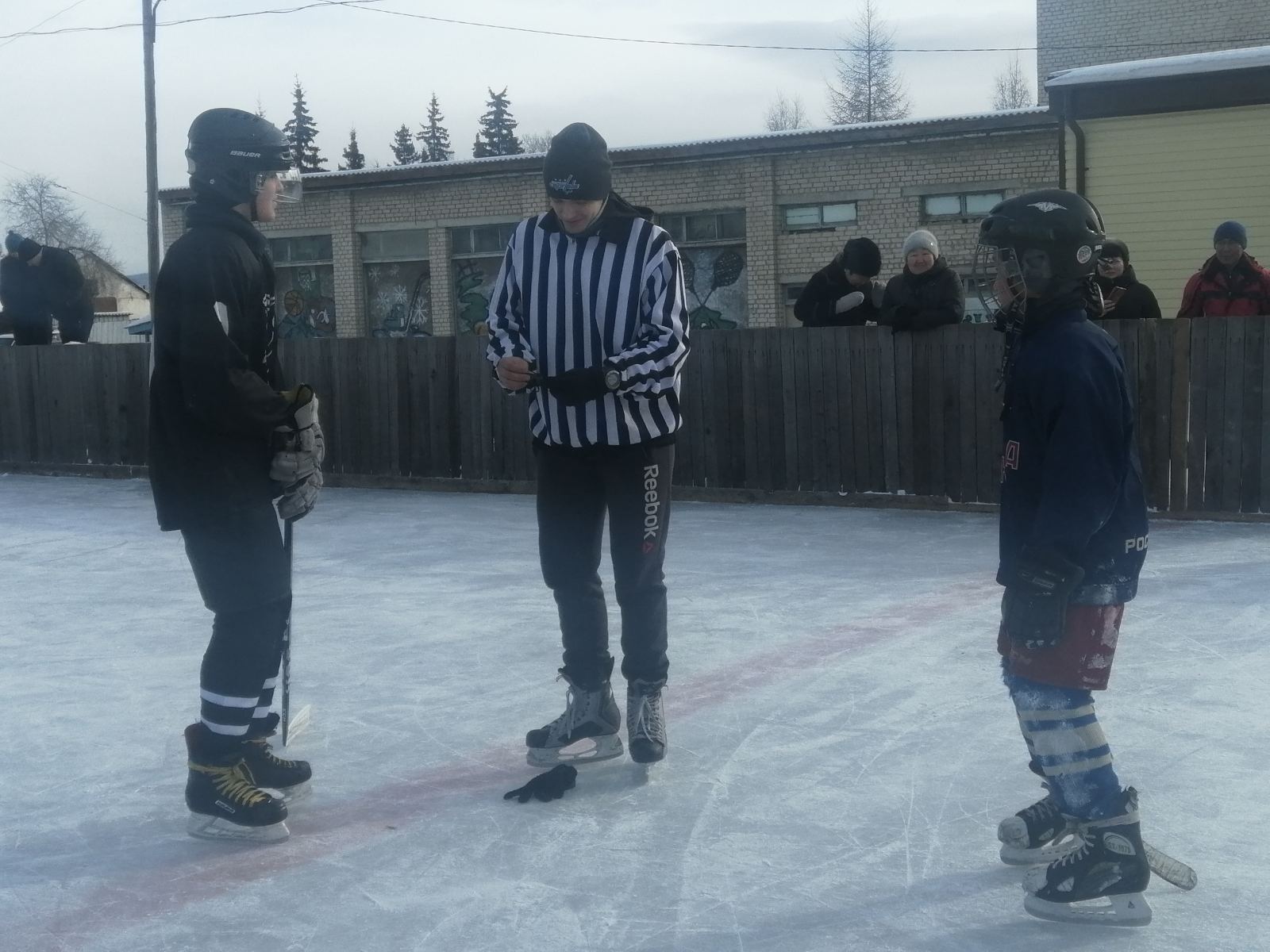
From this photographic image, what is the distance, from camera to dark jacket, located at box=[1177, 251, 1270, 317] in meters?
9.10

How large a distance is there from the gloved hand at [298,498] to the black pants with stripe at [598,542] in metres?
0.67

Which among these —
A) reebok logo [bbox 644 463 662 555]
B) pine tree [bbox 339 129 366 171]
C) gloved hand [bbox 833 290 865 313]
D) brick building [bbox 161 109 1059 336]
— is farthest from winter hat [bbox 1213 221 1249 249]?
pine tree [bbox 339 129 366 171]

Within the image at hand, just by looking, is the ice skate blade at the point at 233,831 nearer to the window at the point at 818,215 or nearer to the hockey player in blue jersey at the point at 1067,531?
the hockey player in blue jersey at the point at 1067,531

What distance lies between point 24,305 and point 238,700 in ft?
37.5

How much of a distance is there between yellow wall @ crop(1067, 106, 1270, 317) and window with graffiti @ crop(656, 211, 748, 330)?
382 inches

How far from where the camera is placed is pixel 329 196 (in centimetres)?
3125

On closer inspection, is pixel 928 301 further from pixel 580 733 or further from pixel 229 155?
pixel 229 155

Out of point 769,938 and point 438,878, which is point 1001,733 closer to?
point 769,938

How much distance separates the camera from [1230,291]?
30.2ft

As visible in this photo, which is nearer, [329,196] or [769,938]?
[769,938]

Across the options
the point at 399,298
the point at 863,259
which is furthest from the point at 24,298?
the point at 399,298

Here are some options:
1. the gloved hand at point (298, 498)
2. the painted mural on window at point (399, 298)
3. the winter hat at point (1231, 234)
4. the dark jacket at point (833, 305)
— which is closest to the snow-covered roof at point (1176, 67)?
the winter hat at point (1231, 234)

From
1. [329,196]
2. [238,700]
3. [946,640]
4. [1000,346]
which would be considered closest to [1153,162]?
[1000,346]

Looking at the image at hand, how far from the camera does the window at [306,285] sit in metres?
31.8
